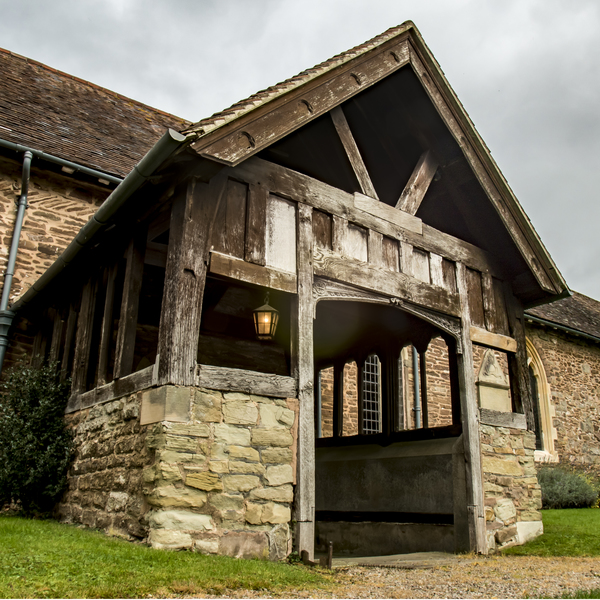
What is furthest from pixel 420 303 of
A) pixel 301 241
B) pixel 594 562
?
pixel 594 562

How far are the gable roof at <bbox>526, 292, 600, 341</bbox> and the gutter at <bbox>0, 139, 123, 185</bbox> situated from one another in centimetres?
1189

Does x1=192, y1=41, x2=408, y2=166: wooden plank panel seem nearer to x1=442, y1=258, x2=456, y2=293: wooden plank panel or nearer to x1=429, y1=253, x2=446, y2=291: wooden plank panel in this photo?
x1=429, y1=253, x2=446, y2=291: wooden plank panel

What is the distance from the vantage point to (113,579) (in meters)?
3.51

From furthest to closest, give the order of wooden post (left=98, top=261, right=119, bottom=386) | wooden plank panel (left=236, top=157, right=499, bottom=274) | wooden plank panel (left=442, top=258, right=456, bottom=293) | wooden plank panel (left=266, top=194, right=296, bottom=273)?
wooden plank panel (left=442, top=258, right=456, bottom=293) → wooden post (left=98, top=261, right=119, bottom=386) → wooden plank panel (left=236, top=157, right=499, bottom=274) → wooden plank panel (left=266, top=194, right=296, bottom=273)

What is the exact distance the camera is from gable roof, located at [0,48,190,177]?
9.90 metres

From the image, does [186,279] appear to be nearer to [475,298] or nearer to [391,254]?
[391,254]

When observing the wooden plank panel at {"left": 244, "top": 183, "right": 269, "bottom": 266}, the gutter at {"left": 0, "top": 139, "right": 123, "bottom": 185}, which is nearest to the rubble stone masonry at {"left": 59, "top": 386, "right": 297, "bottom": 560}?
the wooden plank panel at {"left": 244, "top": 183, "right": 269, "bottom": 266}

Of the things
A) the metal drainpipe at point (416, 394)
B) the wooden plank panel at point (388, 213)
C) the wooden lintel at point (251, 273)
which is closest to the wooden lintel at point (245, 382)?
the wooden lintel at point (251, 273)

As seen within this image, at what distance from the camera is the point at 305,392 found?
562 cm

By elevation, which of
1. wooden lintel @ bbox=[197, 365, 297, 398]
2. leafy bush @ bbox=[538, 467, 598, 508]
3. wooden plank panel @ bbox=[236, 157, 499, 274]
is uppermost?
wooden plank panel @ bbox=[236, 157, 499, 274]

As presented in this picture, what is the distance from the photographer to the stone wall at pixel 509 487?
275 inches

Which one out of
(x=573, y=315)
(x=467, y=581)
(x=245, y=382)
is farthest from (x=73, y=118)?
(x=573, y=315)

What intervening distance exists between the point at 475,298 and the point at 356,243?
6.97 ft

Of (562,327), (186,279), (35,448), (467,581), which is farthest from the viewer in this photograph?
(562,327)
